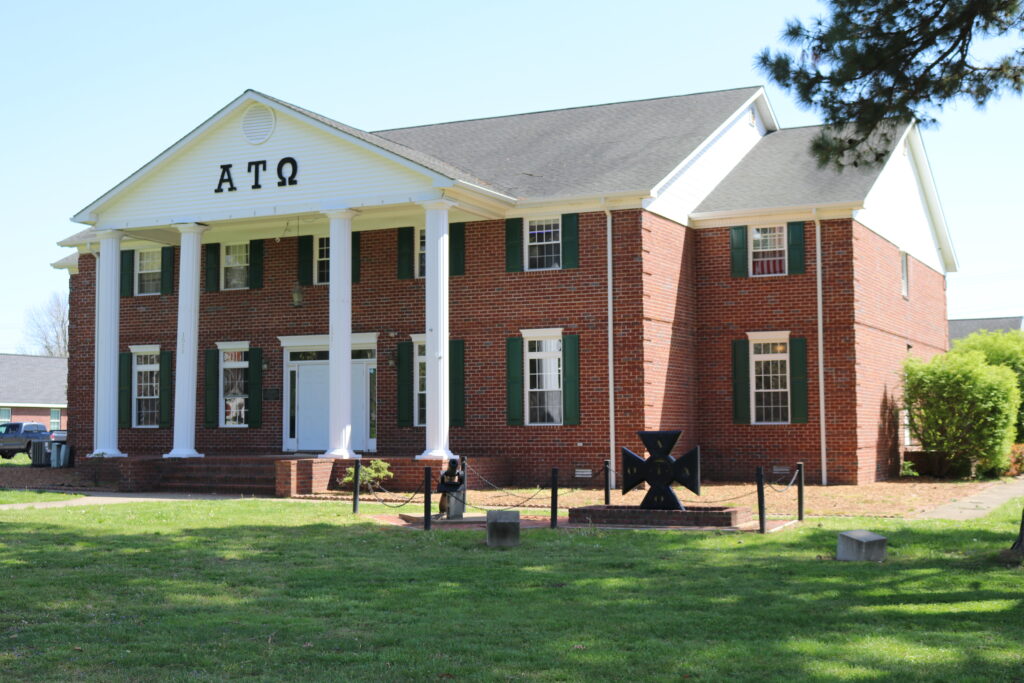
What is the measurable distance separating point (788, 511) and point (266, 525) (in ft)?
25.6

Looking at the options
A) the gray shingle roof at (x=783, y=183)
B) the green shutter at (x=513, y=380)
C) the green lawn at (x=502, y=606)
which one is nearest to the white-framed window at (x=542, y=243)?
the green shutter at (x=513, y=380)

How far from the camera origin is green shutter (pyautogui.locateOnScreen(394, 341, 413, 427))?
81.4ft

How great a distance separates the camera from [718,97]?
2827 centimetres

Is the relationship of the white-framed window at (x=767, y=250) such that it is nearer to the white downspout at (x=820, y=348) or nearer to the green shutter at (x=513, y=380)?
the white downspout at (x=820, y=348)

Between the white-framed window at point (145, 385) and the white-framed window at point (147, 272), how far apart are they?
144 centimetres

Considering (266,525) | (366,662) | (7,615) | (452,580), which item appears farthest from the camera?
(266,525)

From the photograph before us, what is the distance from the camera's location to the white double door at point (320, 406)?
2545 centimetres

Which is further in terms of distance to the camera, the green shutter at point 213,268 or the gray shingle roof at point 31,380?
the gray shingle roof at point 31,380

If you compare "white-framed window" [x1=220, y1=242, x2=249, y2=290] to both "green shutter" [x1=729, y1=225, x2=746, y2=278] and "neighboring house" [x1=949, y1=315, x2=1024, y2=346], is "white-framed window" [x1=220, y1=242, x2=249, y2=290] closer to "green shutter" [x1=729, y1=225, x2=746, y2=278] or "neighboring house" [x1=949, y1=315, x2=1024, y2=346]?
"green shutter" [x1=729, y1=225, x2=746, y2=278]

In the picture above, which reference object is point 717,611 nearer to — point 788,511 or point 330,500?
point 788,511

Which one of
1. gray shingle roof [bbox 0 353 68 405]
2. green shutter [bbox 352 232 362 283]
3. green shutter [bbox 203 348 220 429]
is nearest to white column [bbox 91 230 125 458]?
green shutter [bbox 203 348 220 429]

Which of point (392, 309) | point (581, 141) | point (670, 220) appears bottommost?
point (392, 309)

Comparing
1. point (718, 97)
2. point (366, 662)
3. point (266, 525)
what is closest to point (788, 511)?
point (266, 525)

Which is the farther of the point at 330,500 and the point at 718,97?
the point at 718,97
